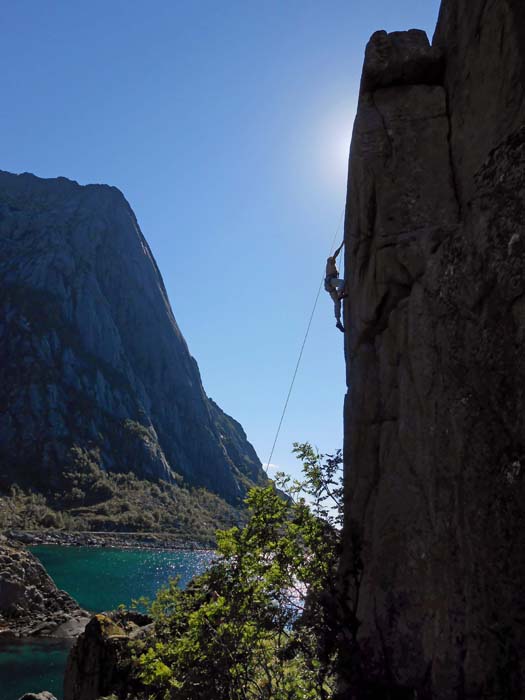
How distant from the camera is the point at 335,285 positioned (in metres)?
13.1

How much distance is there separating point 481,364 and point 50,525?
476 feet

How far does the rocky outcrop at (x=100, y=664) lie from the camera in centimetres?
1684

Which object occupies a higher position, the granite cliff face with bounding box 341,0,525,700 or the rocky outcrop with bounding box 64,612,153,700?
the granite cliff face with bounding box 341,0,525,700

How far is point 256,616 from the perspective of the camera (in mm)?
9086

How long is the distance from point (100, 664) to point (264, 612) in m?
11.6

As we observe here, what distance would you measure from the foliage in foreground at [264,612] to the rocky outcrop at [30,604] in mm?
36715

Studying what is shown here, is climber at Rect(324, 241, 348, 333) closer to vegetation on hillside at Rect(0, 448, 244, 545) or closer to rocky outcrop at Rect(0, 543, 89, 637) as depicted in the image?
rocky outcrop at Rect(0, 543, 89, 637)

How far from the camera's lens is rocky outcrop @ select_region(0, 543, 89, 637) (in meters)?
41.0

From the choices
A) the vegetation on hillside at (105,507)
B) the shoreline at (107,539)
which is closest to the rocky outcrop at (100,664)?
the shoreline at (107,539)

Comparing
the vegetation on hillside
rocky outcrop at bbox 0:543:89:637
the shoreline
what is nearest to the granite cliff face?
rocky outcrop at bbox 0:543:89:637

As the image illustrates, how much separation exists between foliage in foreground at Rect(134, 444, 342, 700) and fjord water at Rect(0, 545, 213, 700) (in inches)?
34.5

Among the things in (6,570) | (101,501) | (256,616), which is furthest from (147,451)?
(256,616)

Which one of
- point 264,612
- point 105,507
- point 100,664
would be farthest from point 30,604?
point 105,507

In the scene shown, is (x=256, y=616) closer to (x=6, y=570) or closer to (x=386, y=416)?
(x=386, y=416)
